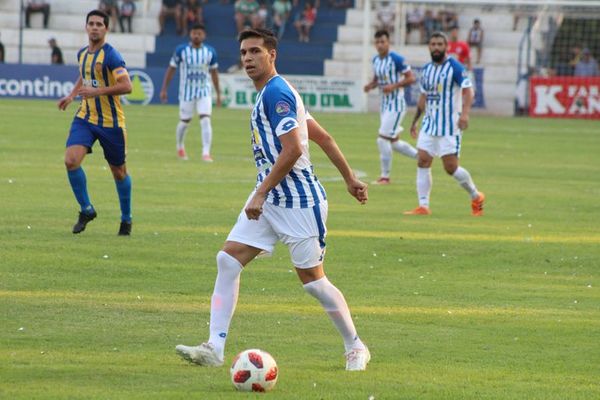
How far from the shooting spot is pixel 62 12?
50.4 meters

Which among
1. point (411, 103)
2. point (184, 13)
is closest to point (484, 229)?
point (411, 103)

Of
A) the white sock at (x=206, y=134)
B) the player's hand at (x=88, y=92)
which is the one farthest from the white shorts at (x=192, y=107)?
the player's hand at (x=88, y=92)

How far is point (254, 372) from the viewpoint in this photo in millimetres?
7227

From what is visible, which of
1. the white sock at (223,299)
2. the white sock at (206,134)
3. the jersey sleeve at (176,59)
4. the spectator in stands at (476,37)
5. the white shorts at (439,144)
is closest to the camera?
the white sock at (223,299)

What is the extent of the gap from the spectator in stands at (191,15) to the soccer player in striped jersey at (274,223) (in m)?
41.0

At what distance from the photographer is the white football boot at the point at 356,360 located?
7875mm

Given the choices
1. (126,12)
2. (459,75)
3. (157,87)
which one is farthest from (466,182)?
(126,12)

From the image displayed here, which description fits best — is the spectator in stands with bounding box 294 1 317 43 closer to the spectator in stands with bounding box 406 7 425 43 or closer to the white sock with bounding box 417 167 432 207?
the spectator in stands with bounding box 406 7 425 43

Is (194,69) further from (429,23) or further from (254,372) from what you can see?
(429,23)

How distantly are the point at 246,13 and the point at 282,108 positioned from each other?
41397mm

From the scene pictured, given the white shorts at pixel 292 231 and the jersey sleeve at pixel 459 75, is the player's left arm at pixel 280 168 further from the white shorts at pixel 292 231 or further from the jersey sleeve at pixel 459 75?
the jersey sleeve at pixel 459 75

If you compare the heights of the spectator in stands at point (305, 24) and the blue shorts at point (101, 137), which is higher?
the spectator in stands at point (305, 24)

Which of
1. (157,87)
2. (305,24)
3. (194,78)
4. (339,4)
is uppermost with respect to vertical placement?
(339,4)

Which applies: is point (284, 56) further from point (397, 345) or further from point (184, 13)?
point (397, 345)
